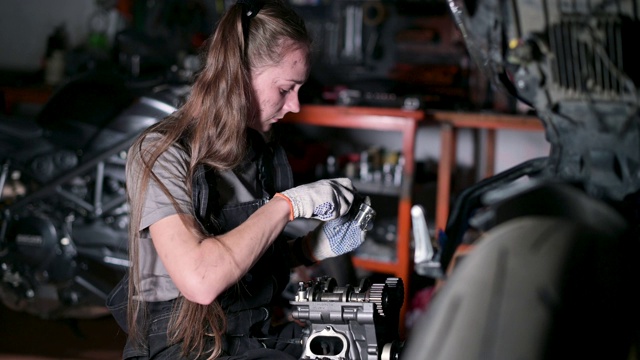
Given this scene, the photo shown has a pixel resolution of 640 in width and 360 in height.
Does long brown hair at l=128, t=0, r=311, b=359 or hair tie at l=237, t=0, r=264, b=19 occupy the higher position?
hair tie at l=237, t=0, r=264, b=19

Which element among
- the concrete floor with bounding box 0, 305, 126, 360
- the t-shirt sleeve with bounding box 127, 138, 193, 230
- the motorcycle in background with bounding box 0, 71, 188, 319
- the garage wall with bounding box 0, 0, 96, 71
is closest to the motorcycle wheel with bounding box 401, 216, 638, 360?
the t-shirt sleeve with bounding box 127, 138, 193, 230

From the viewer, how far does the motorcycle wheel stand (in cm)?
90

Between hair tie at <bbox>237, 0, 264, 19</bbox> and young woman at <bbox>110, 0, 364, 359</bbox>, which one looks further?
hair tie at <bbox>237, 0, 264, 19</bbox>

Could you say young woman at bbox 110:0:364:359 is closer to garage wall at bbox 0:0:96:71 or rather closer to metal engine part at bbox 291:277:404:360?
metal engine part at bbox 291:277:404:360

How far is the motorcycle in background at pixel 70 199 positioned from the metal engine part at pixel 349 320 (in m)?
1.82

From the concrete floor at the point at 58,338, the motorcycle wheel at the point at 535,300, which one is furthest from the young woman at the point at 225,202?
the concrete floor at the point at 58,338

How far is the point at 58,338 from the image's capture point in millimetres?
3418

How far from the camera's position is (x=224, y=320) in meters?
1.60

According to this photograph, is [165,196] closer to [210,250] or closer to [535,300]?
[210,250]

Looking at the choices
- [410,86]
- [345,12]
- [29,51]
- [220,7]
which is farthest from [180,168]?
[29,51]

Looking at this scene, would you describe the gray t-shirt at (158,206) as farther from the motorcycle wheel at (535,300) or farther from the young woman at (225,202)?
the motorcycle wheel at (535,300)

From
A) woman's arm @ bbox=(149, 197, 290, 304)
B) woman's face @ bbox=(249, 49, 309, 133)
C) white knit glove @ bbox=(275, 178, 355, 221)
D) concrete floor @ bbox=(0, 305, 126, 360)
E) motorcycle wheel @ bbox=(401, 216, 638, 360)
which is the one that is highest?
woman's face @ bbox=(249, 49, 309, 133)

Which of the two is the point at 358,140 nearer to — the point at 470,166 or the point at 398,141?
the point at 398,141

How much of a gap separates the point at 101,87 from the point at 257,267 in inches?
79.8
